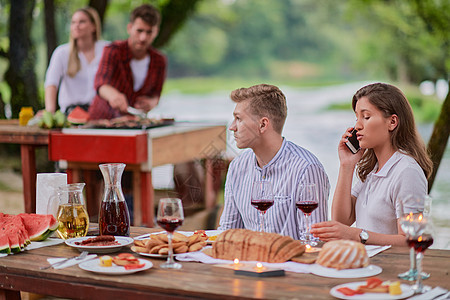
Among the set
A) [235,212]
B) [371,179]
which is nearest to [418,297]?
[371,179]

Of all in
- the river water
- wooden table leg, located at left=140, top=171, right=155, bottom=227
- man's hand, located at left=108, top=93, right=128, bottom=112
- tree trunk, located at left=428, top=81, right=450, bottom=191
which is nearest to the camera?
tree trunk, located at left=428, top=81, right=450, bottom=191

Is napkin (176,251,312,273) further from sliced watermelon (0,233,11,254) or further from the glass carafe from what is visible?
sliced watermelon (0,233,11,254)

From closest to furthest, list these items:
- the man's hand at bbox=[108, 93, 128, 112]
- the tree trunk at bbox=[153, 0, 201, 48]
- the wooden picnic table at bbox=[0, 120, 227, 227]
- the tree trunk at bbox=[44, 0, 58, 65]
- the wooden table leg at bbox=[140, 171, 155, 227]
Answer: the wooden picnic table at bbox=[0, 120, 227, 227]
the wooden table leg at bbox=[140, 171, 155, 227]
the man's hand at bbox=[108, 93, 128, 112]
the tree trunk at bbox=[44, 0, 58, 65]
the tree trunk at bbox=[153, 0, 201, 48]

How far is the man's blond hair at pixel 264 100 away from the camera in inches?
123

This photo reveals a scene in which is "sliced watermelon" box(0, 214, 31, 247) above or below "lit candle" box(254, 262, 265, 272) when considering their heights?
above

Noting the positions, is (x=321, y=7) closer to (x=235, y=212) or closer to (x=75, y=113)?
(x=75, y=113)

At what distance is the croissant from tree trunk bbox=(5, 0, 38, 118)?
630cm

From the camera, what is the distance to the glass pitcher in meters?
2.65

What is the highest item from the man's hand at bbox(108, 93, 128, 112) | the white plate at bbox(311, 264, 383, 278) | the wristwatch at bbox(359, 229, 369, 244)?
the man's hand at bbox(108, 93, 128, 112)

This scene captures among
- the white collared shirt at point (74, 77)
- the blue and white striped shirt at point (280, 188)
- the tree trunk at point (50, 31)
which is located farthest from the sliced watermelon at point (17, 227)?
the tree trunk at point (50, 31)

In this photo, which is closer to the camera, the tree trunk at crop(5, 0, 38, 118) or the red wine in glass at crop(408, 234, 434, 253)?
the red wine in glass at crop(408, 234, 434, 253)

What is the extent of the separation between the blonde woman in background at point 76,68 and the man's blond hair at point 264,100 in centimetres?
337

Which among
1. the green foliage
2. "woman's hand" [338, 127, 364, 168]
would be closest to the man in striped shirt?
"woman's hand" [338, 127, 364, 168]

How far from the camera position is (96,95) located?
5.94m
